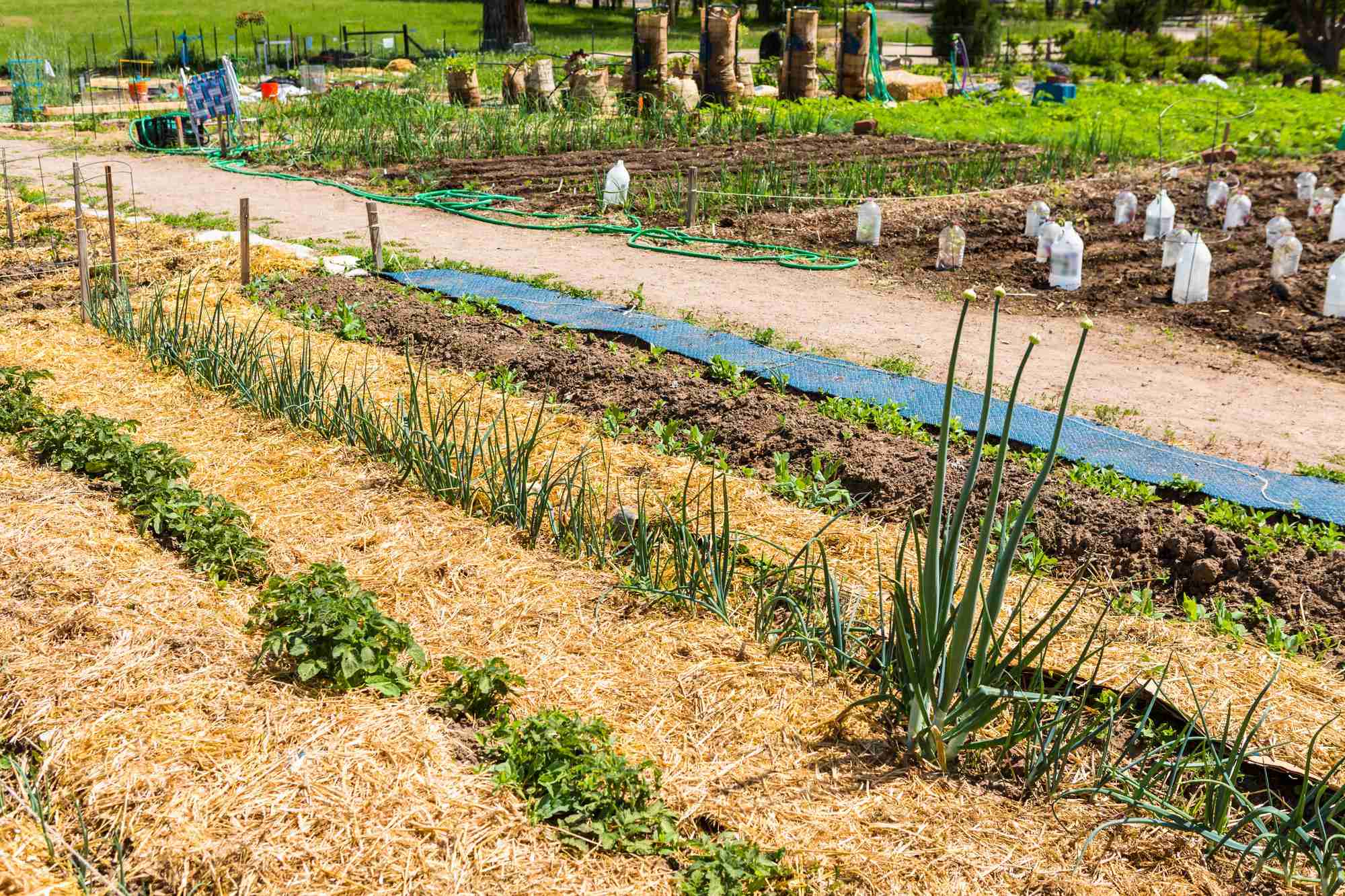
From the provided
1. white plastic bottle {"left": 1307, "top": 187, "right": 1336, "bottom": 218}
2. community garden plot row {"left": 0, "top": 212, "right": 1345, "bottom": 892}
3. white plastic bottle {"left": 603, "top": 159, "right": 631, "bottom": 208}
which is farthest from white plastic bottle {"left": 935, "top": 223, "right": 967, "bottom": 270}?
community garden plot row {"left": 0, "top": 212, "right": 1345, "bottom": 892}

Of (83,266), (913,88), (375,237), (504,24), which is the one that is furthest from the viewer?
(504,24)

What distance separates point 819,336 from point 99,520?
394 centimetres

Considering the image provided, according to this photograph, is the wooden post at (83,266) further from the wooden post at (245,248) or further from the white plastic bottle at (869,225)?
the white plastic bottle at (869,225)

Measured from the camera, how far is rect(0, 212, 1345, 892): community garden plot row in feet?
8.46

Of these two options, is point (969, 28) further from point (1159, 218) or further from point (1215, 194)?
point (1159, 218)

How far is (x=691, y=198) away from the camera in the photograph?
959cm

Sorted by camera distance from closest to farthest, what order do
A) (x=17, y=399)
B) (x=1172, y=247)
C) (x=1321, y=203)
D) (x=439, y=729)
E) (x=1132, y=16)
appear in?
(x=439, y=729) → (x=17, y=399) → (x=1172, y=247) → (x=1321, y=203) → (x=1132, y=16)

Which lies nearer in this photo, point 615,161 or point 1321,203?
point 1321,203

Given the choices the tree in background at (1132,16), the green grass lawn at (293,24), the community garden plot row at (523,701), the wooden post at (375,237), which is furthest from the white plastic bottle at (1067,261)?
the tree in background at (1132,16)

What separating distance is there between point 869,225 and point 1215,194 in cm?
296

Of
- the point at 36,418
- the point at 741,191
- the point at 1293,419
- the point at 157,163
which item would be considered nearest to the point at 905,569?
the point at 1293,419

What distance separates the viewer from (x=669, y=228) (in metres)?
9.60

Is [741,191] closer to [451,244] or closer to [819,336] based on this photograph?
[451,244]

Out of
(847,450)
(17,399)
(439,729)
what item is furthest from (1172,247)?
(17,399)
